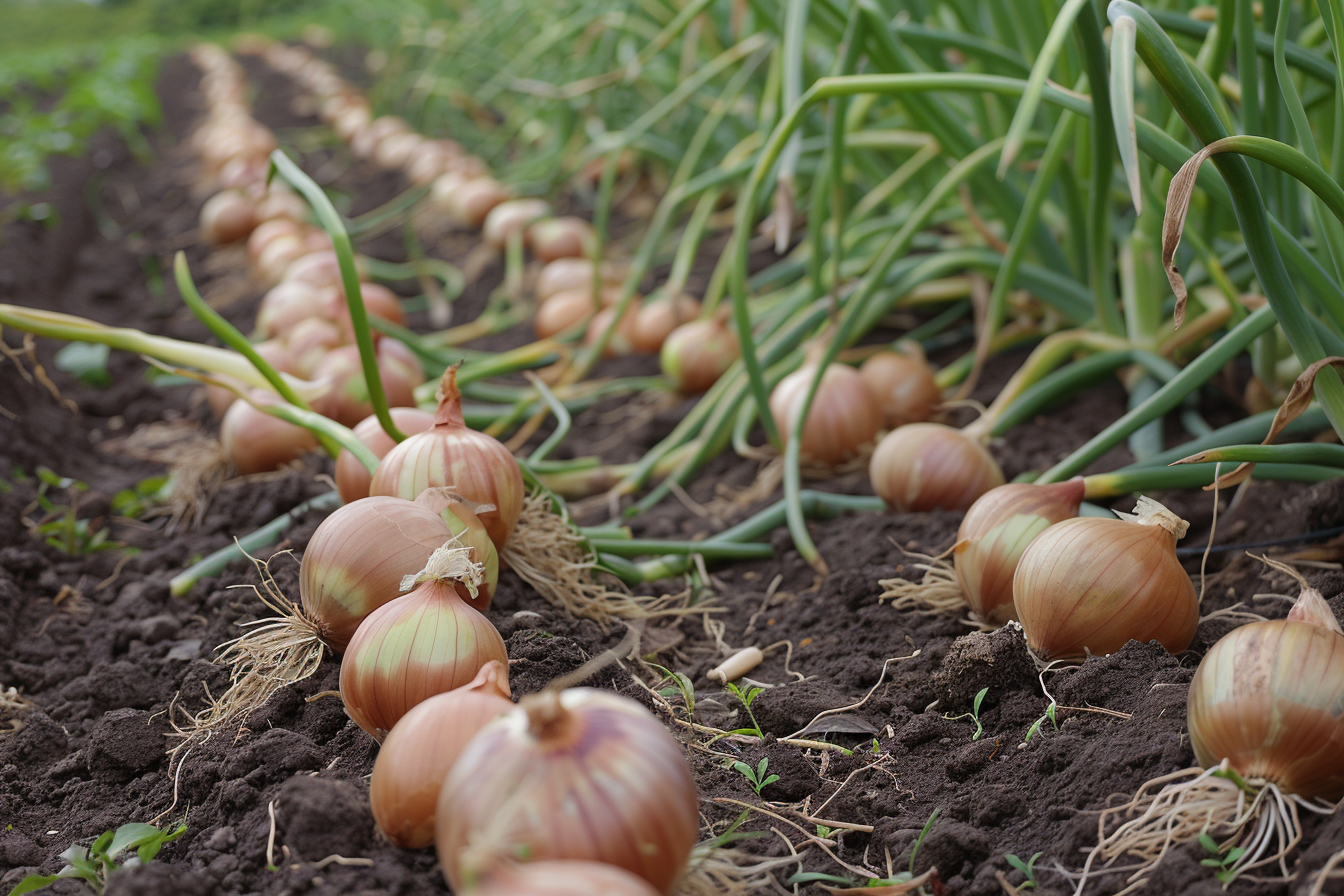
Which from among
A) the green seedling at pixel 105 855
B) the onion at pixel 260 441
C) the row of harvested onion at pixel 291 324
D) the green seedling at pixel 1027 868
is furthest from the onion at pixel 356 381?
the green seedling at pixel 1027 868

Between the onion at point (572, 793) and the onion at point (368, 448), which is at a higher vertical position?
the onion at point (572, 793)

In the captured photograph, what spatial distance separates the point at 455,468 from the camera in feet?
4.35

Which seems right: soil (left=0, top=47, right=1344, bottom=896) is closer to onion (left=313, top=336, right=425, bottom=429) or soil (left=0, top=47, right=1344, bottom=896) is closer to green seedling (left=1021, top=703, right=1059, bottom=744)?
green seedling (left=1021, top=703, right=1059, bottom=744)

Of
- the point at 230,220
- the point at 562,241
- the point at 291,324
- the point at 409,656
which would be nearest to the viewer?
the point at 409,656

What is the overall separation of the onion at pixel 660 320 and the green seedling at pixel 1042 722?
1.82 m

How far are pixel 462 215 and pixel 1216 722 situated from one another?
12.8ft

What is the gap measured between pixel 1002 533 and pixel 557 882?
2.83ft

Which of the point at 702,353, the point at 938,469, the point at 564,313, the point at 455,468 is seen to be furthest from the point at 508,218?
the point at 455,468

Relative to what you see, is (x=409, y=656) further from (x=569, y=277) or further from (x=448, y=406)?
(x=569, y=277)

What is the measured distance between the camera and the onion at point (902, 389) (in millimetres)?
2104

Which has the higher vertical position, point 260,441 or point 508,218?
point 260,441

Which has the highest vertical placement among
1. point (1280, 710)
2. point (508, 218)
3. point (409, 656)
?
point (1280, 710)

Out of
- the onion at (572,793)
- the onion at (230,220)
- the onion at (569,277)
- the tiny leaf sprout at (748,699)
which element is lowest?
the onion at (230,220)

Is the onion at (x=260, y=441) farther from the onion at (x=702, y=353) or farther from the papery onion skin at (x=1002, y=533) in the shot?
the papery onion skin at (x=1002, y=533)
